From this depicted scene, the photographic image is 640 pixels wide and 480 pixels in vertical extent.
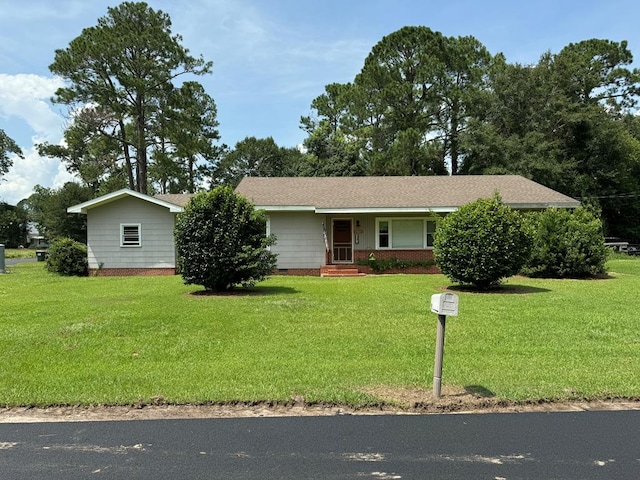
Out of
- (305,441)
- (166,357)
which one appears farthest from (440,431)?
(166,357)

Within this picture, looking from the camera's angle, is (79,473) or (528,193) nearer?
(79,473)

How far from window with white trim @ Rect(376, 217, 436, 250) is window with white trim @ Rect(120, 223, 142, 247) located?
10019 mm

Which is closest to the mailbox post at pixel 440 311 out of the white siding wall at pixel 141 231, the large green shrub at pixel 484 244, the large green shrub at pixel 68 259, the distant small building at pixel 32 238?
the large green shrub at pixel 484 244

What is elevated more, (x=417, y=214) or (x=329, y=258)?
(x=417, y=214)

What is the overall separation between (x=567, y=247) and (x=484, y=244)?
17.6ft

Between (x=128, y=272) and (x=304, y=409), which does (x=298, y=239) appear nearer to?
(x=128, y=272)

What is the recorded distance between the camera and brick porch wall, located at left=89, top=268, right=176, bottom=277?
1975 centimetres

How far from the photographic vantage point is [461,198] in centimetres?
2075

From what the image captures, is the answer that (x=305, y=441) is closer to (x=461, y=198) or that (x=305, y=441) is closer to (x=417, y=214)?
(x=417, y=214)

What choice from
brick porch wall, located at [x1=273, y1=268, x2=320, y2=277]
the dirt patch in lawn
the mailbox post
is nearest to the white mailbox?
the mailbox post

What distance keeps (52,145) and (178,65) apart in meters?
13.4

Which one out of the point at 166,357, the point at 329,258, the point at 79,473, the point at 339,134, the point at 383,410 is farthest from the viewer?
the point at 339,134

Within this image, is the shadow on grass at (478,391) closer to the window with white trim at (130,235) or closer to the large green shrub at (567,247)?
the large green shrub at (567,247)

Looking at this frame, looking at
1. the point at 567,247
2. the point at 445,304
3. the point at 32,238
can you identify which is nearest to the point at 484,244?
the point at 567,247
